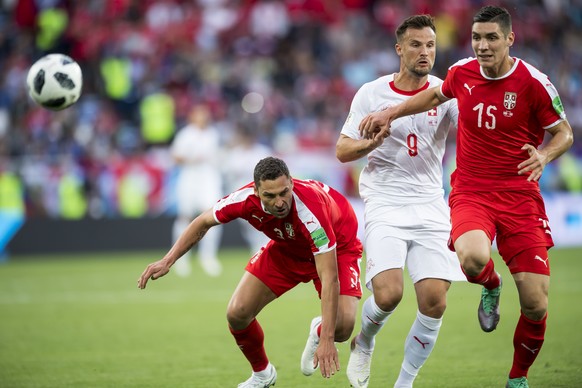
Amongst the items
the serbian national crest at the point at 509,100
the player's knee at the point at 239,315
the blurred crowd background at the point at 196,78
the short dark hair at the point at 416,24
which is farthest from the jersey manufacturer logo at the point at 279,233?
the blurred crowd background at the point at 196,78

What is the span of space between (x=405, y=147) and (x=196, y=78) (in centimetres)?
1517

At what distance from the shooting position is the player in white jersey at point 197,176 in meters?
15.6

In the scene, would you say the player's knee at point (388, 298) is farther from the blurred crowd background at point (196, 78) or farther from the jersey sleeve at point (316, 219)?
the blurred crowd background at point (196, 78)

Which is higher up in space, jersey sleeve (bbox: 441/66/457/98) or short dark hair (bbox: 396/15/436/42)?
short dark hair (bbox: 396/15/436/42)

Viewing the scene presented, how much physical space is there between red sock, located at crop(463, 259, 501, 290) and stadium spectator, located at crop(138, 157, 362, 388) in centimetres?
99

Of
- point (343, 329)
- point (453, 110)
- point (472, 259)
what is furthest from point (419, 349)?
point (453, 110)

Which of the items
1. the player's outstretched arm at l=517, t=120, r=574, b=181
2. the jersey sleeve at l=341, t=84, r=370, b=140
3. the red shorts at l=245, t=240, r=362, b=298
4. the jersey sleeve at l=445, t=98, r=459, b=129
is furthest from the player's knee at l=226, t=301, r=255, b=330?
the player's outstretched arm at l=517, t=120, r=574, b=181

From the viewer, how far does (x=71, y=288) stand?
1401cm

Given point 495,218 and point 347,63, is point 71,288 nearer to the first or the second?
point 495,218

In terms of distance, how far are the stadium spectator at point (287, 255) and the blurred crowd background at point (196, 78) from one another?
33.1 ft

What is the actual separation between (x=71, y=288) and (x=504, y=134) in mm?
9394

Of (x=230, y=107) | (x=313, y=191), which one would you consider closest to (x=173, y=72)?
(x=230, y=107)

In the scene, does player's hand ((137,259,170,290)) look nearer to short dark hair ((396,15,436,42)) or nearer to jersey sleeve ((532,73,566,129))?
short dark hair ((396,15,436,42))

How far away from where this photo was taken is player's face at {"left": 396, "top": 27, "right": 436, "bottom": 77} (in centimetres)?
677
